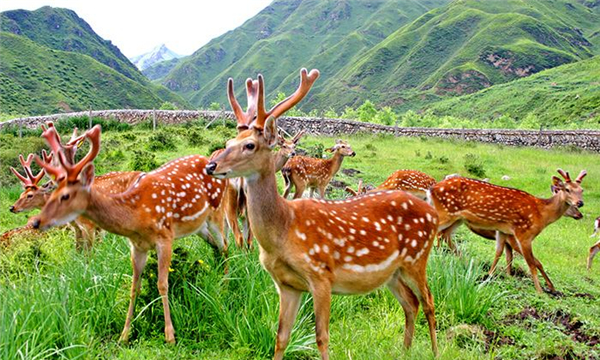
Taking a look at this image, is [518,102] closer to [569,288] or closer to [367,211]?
[569,288]

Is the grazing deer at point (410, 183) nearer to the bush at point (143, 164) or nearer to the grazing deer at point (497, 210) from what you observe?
the grazing deer at point (497, 210)

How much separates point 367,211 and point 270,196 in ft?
3.43

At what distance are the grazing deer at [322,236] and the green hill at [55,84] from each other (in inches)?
2009

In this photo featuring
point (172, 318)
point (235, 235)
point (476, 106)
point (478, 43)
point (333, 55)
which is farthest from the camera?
point (333, 55)

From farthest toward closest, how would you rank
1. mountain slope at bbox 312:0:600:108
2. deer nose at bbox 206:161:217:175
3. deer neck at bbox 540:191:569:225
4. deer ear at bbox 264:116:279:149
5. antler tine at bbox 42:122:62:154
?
mountain slope at bbox 312:0:600:108, deer neck at bbox 540:191:569:225, antler tine at bbox 42:122:62:154, deer ear at bbox 264:116:279:149, deer nose at bbox 206:161:217:175

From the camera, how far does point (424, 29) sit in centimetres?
10462

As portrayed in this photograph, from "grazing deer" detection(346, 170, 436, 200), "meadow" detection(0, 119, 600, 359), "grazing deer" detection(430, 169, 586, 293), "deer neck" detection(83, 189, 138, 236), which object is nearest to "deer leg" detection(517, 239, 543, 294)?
"grazing deer" detection(430, 169, 586, 293)

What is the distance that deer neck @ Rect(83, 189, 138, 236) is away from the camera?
4535mm

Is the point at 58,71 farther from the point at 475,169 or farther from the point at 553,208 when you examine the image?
the point at 553,208

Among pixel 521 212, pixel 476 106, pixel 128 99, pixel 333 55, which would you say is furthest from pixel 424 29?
pixel 521 212

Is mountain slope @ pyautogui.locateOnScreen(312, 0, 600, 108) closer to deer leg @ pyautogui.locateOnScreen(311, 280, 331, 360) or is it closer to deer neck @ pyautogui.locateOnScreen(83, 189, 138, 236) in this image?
deer neck @ pyautogui.locateOnScreen(83, 189, 138, 236)

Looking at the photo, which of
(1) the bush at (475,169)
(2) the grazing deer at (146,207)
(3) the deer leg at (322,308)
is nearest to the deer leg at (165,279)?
(2) the grazing deer at (146,207)

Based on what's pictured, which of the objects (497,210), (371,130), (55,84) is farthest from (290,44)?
(497,210)

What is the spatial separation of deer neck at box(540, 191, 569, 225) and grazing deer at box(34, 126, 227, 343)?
16.8 ft
